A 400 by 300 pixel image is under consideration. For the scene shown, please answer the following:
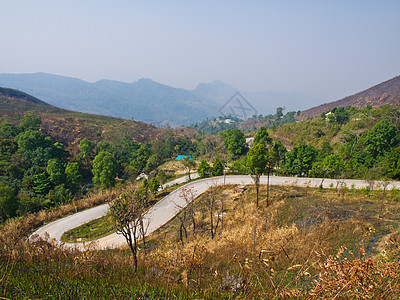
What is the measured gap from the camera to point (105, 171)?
3041 centimetres

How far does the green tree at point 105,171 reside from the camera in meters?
30.3

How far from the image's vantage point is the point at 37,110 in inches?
2820

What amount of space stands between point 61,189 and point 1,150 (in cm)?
2091

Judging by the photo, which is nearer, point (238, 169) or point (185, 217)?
point (185, 217)

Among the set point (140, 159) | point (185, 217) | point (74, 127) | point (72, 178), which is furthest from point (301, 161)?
point (74, 127)

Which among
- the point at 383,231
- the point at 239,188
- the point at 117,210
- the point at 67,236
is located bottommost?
the point at 67,236

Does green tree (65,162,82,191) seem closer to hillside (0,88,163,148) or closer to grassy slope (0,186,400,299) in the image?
grassy slope (0,186,400,299)

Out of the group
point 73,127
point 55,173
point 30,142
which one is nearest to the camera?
point 55,173

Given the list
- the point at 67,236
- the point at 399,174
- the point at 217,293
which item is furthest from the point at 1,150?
the point at 399,174

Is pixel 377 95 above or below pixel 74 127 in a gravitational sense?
above

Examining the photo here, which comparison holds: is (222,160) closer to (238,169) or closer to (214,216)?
(238,169)

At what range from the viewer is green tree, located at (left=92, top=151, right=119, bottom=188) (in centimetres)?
3028

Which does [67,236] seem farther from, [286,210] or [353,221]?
[353,221]

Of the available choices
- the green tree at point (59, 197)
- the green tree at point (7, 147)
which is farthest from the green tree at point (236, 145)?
the green tree at point (7, 147)
